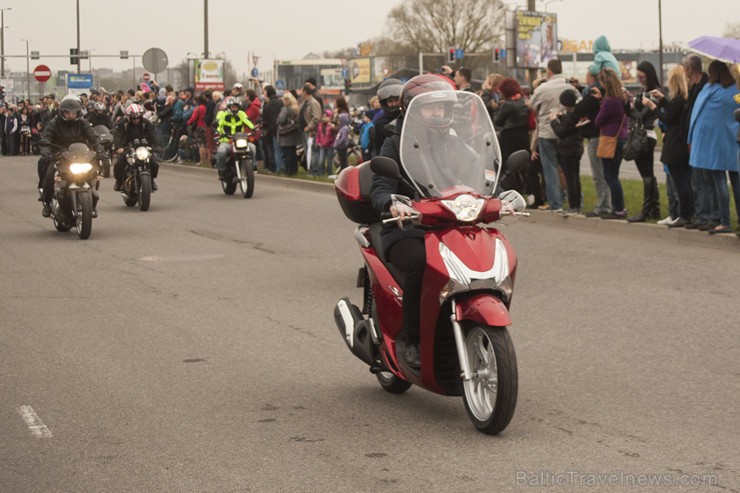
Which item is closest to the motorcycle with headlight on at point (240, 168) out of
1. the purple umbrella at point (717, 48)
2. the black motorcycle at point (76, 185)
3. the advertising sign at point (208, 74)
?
the black motorcycle at point (76, 185)

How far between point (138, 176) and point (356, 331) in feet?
48.2

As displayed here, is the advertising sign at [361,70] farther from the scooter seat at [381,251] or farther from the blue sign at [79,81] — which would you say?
the scooter seat at [381,251]

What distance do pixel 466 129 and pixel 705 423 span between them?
1.92 meters

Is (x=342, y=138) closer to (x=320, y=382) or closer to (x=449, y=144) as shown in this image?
(x=320, y=382)

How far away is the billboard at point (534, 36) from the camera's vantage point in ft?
211

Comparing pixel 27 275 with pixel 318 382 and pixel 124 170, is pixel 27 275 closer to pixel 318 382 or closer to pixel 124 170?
pixel 318 382

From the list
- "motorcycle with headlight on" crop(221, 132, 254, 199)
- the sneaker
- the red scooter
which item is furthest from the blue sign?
the red scooter

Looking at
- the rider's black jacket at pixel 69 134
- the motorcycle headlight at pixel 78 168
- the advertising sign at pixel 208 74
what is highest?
the advertising sign at pixel 208 74

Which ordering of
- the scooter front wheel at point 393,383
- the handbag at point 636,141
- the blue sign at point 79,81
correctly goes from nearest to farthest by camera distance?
the scooter front wheel at point 393,383
the handbag at point 636,141
the blue sign at point 79,81

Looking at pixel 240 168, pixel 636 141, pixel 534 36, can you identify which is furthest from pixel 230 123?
pixel 534 36

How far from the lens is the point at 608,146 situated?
628 inches

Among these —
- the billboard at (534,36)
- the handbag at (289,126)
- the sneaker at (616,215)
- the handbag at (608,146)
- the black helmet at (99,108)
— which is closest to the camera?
the handbag at (608,146)

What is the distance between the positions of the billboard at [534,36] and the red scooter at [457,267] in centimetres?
5763

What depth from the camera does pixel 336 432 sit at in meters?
6.75
